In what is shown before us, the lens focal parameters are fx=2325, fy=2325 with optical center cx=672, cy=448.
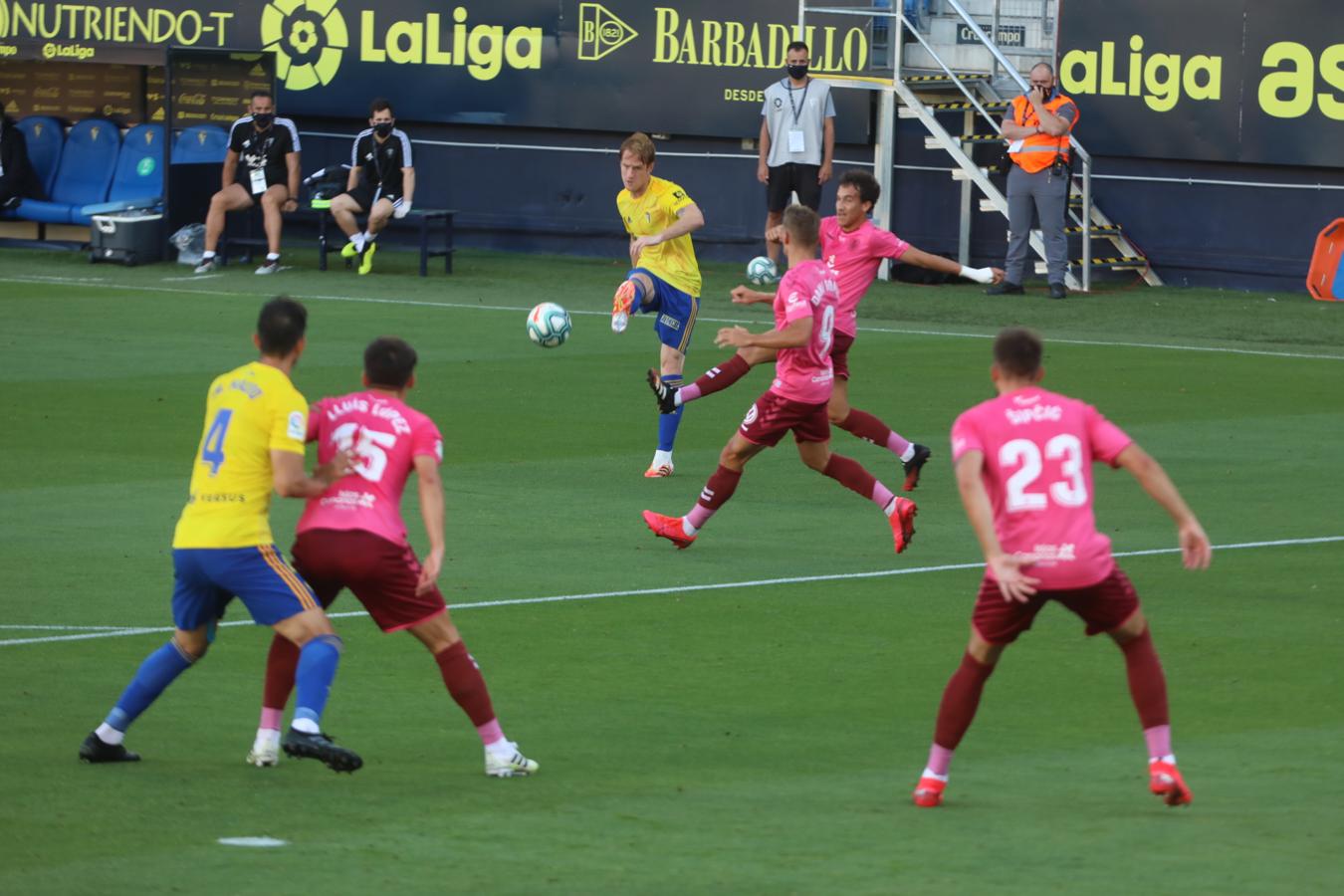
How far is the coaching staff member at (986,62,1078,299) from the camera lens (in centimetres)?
2583

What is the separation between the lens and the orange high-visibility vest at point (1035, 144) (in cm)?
2597

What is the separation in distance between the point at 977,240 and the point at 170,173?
1015 centimetres

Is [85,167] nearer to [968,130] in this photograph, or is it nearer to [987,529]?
[968,130]

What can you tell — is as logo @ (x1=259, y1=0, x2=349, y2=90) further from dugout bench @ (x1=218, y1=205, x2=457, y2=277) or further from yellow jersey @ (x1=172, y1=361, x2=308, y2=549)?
yellow jersey @ (x1=172, y1=361, x2=308, y2=549)

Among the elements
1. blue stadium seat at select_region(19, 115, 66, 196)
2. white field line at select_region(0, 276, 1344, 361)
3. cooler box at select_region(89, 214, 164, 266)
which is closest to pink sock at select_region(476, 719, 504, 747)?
white field line at select_region(0, 276, 1344, 361)

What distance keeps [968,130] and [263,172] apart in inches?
346

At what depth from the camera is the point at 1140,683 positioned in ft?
24.2

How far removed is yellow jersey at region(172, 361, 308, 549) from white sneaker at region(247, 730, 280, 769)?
665 millimetres

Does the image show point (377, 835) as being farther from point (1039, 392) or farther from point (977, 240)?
point (977, 240)

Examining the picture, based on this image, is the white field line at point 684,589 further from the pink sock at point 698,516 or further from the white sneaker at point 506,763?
the white sneaker at point 506,763

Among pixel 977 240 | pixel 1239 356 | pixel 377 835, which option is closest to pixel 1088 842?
pixel 377 835

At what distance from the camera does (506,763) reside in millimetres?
7730

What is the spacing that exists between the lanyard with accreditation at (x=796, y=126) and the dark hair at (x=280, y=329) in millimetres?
19593

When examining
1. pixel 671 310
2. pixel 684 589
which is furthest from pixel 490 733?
pixel 671 310
